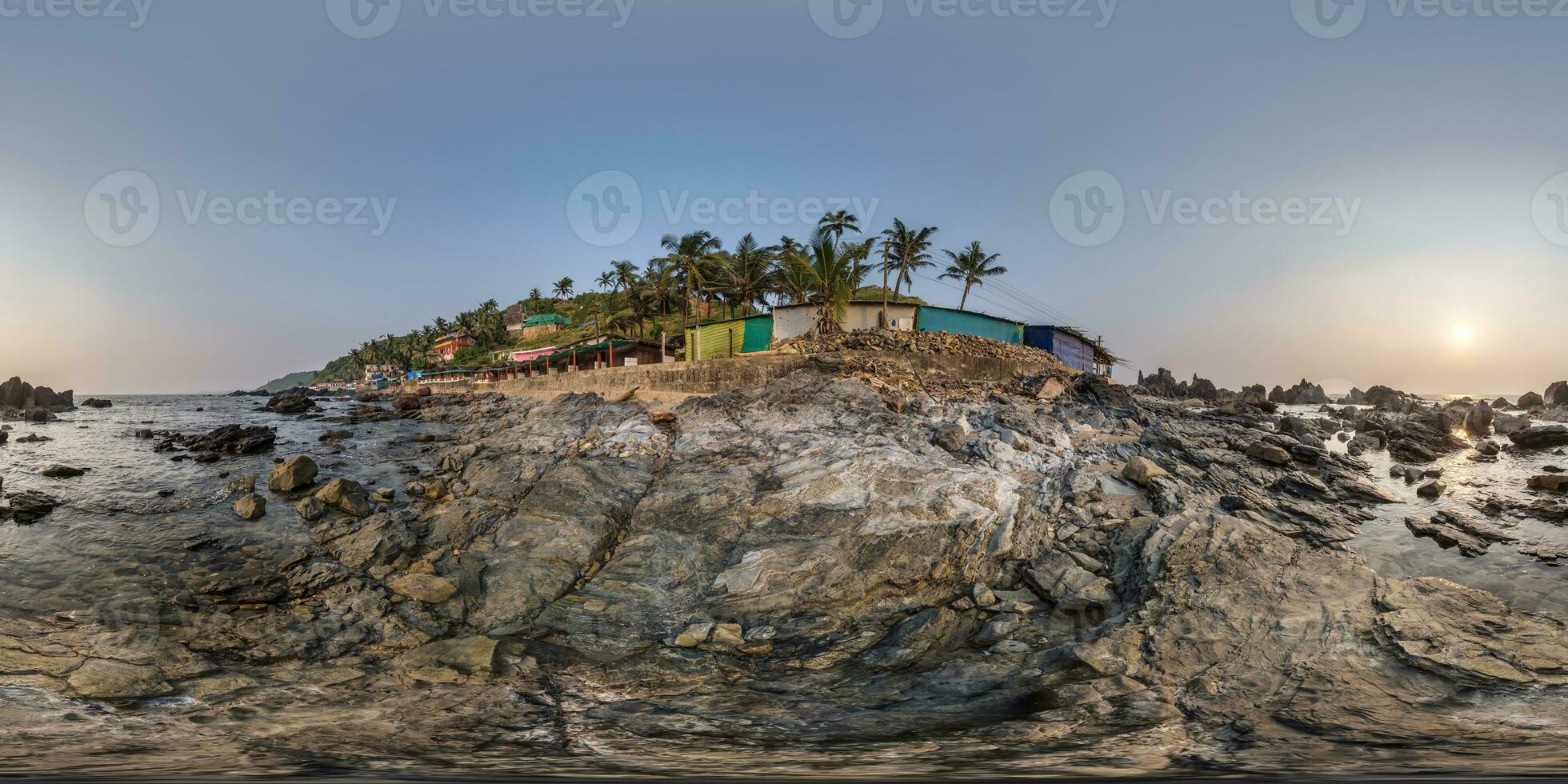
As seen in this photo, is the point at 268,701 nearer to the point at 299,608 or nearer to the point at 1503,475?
the point at 299,608

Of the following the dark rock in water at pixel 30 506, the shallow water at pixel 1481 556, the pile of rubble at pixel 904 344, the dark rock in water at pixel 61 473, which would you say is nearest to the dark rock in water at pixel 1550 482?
the shallow water at pixel 1481 556

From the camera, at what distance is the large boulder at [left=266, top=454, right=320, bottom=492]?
1736 centimetres

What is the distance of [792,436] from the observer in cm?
1850

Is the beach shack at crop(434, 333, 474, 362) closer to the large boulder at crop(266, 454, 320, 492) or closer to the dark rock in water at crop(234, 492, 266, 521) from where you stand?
the large boulder at crop(266, 454, 320, 492)

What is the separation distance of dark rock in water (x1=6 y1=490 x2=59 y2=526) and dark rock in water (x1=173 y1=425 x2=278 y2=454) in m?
8.41

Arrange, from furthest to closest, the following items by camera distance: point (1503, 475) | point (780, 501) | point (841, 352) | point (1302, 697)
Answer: point (841, 352), point (1503, 475), point (780, 501), point (1302, 697)

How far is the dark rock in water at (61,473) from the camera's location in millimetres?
19859

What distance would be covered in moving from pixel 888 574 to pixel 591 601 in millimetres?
6110

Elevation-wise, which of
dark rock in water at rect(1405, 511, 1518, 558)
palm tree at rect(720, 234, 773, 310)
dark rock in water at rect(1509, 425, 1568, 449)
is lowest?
dark rock in water at rect(1405, 511, 1518, 558)

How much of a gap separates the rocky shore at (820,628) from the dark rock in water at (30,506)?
13.1ft

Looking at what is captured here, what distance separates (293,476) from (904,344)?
2622 cm

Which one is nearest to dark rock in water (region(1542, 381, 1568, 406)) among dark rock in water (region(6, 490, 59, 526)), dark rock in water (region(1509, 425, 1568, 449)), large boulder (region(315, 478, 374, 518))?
dark rock in water (region(1509, 425, 1568, 449))

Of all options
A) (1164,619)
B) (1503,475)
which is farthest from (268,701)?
(1503,475)

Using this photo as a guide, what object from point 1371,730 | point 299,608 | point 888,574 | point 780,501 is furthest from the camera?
point 780,501
